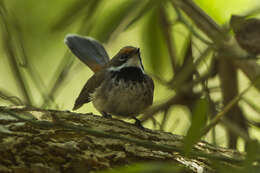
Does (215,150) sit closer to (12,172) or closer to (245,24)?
(245,24)

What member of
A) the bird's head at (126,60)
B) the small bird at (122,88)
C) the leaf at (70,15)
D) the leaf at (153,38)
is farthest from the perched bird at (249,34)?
the bird's head at (126,60)

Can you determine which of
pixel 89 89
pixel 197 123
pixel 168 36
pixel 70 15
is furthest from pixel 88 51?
pixel 197 123

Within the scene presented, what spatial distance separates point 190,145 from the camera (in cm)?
123

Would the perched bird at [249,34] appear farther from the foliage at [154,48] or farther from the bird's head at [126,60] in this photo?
the bird's head at [126,60]

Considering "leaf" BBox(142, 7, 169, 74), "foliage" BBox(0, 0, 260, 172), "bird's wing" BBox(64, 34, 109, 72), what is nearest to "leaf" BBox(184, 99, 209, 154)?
"foliage" BBox(0, 0, 260, 172)

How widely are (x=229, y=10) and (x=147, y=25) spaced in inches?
33.5

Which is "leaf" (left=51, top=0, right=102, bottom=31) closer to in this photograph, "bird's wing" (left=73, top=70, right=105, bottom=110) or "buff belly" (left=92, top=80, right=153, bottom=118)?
"buff belly" (left=92, top=80, right=153, bottom=118)

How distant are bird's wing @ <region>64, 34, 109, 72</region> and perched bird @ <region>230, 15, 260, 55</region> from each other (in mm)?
2348

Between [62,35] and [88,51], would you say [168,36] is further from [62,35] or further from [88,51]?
[88,51]

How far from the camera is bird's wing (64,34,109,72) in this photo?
4441 mm

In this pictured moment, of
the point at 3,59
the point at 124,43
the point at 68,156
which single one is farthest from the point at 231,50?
the point at 3,59

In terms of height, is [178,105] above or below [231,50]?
below

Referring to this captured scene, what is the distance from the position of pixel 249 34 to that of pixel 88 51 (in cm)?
257

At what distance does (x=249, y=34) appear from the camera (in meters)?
2.22
